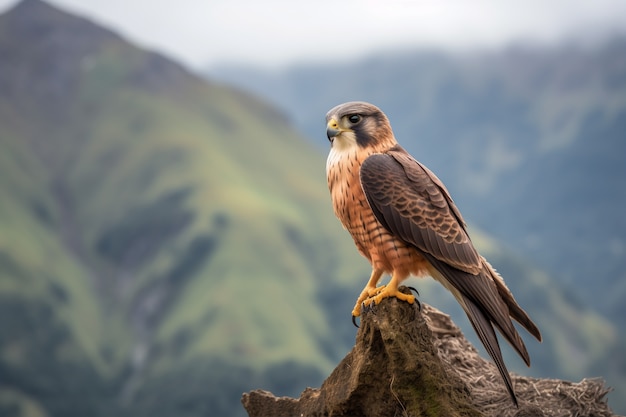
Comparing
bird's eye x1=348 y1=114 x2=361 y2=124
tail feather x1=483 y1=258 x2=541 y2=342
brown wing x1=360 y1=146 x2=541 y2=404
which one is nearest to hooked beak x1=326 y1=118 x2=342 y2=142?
bird's eye x1=348 y1=114 x2=361 y2=124

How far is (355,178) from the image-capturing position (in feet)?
35.3

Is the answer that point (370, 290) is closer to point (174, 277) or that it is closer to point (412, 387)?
point (412, 387)

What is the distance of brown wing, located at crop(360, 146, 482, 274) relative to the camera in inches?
410

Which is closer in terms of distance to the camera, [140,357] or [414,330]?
[414,330]

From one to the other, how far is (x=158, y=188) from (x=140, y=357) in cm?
4202

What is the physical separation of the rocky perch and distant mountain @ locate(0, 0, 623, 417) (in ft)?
355

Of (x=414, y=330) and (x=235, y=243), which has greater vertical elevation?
(x=235, y=243)

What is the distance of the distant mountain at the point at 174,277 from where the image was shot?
→ 415ft

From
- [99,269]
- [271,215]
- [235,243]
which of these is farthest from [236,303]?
[99,269]

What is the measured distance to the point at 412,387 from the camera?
417 inches

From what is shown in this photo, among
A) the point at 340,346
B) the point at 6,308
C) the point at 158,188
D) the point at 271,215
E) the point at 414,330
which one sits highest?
the point at 158,188

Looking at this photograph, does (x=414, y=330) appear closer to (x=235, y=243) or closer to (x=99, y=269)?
(x=235, y=243)

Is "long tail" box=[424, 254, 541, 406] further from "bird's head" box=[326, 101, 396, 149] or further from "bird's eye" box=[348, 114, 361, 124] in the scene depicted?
"bird's eye" box=[348, 114, 361, 124]

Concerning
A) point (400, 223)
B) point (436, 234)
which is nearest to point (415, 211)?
Answer: point (400, 223)
